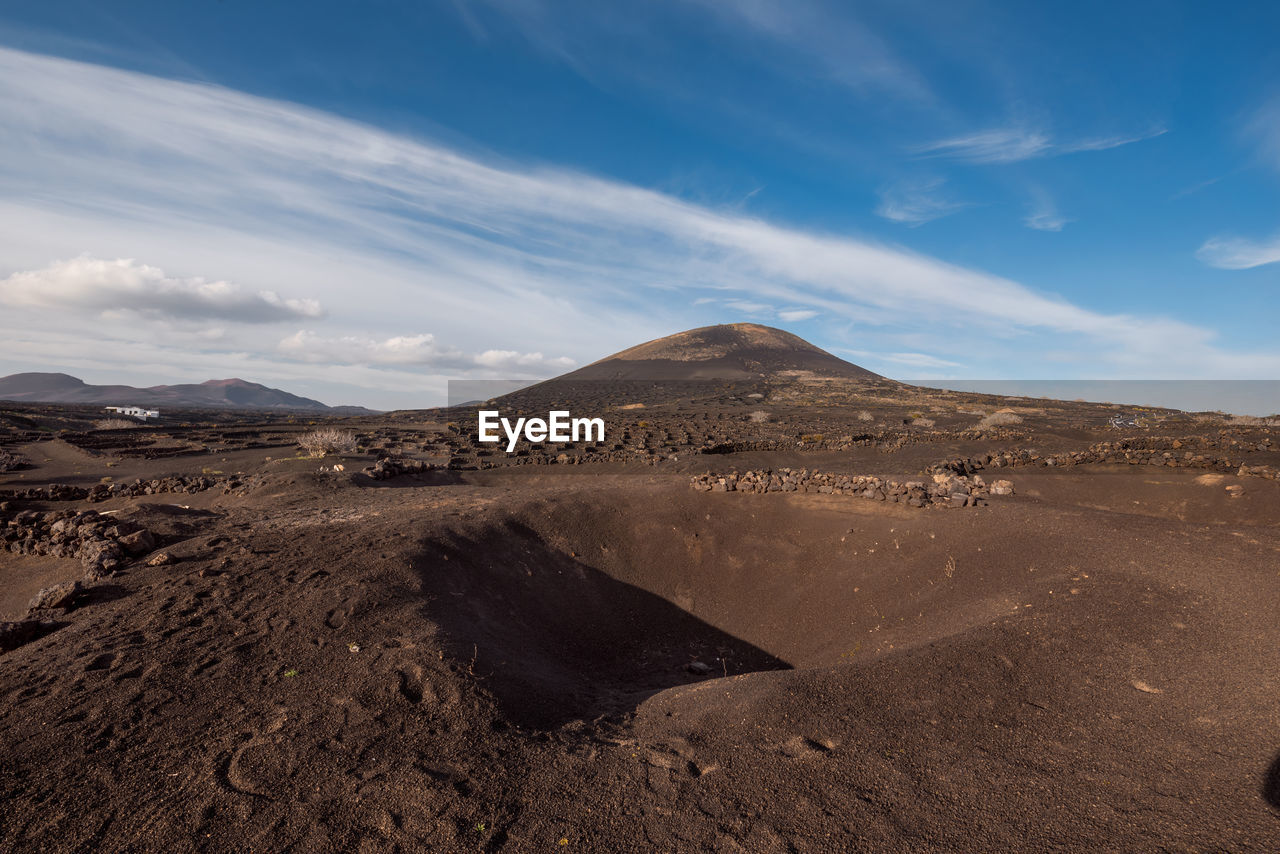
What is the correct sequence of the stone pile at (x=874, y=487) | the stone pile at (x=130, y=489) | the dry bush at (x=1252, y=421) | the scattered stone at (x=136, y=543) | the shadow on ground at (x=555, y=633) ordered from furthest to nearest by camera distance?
the dry bush at (x=1252, y=421), the stone pile at (x=130, y=489), the stone pile at (x=874, y=487), the scattered stone at (x=136, y=543), the shadow on ground at (x=555, y=633)

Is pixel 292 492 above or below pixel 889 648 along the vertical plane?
above

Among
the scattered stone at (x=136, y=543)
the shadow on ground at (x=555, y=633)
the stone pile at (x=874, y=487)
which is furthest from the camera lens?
the stone pile at (x=874, y=487)

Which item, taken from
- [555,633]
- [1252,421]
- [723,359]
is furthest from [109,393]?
[1252,421]

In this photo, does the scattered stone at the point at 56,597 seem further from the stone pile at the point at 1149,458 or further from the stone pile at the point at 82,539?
the stone pile at the point at 1149,458

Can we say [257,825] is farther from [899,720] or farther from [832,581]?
[832,581]

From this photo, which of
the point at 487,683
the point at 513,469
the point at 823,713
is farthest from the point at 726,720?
the point at 513,469

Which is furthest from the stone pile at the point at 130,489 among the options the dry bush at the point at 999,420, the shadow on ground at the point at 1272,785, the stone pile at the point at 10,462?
the dry bush at the point at 999,420

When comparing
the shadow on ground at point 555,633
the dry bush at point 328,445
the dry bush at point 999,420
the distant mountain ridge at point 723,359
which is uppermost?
the distant mountain ridge at point 723,359

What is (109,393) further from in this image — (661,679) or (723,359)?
(661,679)
